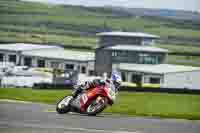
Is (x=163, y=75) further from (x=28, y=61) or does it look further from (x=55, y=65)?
(x=28, y=61)

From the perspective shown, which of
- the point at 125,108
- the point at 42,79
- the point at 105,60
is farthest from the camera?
the point at 42,79

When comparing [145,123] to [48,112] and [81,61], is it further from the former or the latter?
[81,61]

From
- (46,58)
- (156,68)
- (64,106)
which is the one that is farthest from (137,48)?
(64,106)

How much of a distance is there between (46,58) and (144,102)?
2460mm

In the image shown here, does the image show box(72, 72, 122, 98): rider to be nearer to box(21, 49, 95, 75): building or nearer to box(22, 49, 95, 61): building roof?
box(21, 49, 95, 75): building

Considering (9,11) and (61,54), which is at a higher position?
(9,11)

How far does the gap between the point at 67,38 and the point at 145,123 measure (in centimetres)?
466

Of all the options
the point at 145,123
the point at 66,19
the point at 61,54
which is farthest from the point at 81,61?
the point at 145,123

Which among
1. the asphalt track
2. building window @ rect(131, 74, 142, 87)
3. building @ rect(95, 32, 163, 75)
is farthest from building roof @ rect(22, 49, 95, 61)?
the asphalt track

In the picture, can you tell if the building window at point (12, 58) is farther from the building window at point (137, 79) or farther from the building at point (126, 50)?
the building window at point (137, 79)

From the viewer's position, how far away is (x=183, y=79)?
10281 millimetres

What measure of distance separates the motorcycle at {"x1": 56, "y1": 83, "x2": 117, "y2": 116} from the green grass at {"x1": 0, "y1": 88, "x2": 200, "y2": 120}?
0.40m

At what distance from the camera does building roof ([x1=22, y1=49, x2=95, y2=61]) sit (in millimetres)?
10773

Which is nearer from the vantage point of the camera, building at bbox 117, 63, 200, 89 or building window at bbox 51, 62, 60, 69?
building at bbox 117, 63, 200, 89
